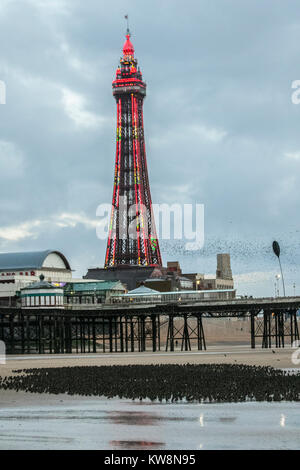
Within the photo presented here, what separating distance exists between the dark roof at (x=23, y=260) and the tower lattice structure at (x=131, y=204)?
47137mm

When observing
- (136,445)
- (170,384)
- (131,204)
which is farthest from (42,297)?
(131,204)

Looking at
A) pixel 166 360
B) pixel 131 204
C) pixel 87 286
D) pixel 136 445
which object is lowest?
pixel 166 360

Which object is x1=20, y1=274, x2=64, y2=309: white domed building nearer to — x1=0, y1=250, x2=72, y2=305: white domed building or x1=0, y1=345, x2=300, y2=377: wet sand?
x1=0, y1=250, x2=72, y2=305: white domed building

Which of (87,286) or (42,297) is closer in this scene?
(42,297)

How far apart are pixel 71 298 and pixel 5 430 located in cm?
8698

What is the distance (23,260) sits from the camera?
375 ft

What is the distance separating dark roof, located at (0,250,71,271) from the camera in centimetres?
11231

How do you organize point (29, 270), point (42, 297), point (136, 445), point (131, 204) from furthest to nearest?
point (131, 204), point (29, 270), point (42, 297), point (136, 445)

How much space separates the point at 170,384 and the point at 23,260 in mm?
83984

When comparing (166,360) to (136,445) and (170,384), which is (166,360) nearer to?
(170,384)

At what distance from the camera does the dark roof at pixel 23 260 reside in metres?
112

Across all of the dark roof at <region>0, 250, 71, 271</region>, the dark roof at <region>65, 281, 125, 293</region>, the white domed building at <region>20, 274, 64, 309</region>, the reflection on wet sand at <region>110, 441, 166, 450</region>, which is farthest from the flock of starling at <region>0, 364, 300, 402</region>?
the dark roof at <region>0, 250, 71, 271</region>

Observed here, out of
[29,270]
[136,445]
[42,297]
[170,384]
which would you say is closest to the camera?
[136,445]

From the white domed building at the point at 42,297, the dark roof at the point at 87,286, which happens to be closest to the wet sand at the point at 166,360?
the white domed building at the point at 42,297
